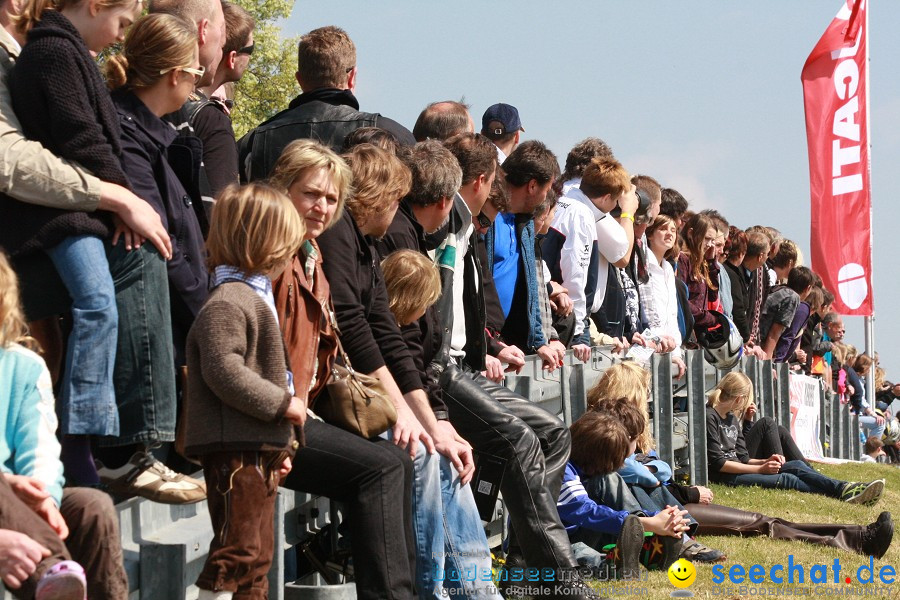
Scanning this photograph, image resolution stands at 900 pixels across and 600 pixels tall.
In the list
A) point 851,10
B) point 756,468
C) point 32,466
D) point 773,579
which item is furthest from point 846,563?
point 851,10

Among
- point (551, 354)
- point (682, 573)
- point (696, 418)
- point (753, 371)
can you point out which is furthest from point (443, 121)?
point (753, 371)

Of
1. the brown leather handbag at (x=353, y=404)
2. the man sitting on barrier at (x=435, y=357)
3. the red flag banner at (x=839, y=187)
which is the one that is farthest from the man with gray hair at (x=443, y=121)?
the red flag banner at (x=839, y=187)

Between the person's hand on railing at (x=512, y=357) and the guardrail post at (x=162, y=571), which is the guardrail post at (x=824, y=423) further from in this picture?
the guardrail post at (x=162, y=571)

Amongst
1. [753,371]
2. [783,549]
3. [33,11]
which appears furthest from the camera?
[753,371]

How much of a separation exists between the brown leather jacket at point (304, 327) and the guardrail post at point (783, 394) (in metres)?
11.5

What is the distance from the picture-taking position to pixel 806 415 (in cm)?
1667

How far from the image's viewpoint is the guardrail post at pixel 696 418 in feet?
37.7

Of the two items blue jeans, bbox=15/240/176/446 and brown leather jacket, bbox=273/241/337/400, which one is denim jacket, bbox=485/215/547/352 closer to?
brown leather jacket, bbox=273/241/337/400

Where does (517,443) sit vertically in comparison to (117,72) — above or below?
below

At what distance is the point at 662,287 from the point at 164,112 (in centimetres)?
678

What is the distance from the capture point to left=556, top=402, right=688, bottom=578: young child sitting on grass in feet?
23.3

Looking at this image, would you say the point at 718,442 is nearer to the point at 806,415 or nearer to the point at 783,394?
the point at 783,394

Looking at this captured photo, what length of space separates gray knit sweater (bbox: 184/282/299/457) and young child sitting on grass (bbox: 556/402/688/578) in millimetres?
2984

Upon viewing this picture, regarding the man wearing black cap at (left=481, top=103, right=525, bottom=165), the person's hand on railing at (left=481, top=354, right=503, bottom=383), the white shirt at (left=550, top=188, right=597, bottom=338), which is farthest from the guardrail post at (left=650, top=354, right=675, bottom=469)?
the person's hand on railing at (left=481, top=354, right=503, bottom=383)
